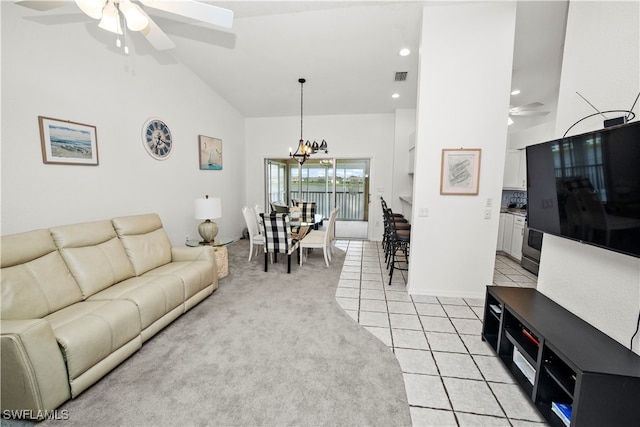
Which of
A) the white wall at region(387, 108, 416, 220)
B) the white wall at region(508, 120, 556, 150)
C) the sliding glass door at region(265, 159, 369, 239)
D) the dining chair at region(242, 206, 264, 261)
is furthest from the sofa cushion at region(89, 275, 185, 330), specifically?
the white wall at region(508, 120, 556, 150)

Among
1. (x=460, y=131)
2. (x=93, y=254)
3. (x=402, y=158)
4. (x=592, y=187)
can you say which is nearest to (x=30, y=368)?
(x=93, y=254)

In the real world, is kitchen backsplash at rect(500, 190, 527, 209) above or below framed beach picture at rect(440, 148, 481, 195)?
below

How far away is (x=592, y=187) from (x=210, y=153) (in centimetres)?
514

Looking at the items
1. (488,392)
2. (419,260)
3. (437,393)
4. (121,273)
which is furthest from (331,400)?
(121,273)

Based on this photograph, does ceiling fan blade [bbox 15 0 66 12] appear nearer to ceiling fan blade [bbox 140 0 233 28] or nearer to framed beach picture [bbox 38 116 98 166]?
ceiling fan blade [bbox 140 0 233 28]

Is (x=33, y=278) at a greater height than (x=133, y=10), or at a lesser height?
lesser

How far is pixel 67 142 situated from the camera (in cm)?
262

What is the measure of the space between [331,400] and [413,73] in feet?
14.7

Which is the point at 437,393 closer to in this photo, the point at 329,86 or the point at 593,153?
the point at 593,153

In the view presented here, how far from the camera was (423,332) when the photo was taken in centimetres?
246

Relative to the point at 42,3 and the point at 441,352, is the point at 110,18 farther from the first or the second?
the point at 441,352

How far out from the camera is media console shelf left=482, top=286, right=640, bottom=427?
1.25 meters

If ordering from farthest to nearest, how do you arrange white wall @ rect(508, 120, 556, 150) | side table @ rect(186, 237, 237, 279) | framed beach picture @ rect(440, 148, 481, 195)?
white wall @ rect(508, 120, 556, 150)
side table @ rect(186, 237, 237, 279)
framed beach picture @ rect(440, 148, 481, 195)

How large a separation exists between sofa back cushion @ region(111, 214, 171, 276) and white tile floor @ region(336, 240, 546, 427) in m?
2.15
